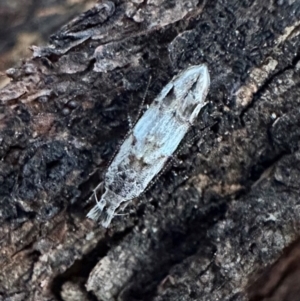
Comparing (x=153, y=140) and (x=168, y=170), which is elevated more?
(x=153, y=140)

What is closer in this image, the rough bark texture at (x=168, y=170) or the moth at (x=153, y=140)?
the rough bark texture at (x=168, y=170)

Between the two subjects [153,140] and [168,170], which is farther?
[153,140]

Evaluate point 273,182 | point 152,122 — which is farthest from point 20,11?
point 273,182

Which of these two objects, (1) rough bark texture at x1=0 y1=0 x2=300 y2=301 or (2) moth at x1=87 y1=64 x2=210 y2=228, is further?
(2) moth at x1=87 y1=64 x2=210 y2=228

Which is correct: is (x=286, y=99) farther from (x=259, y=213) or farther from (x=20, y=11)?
(x=20, y=11)
